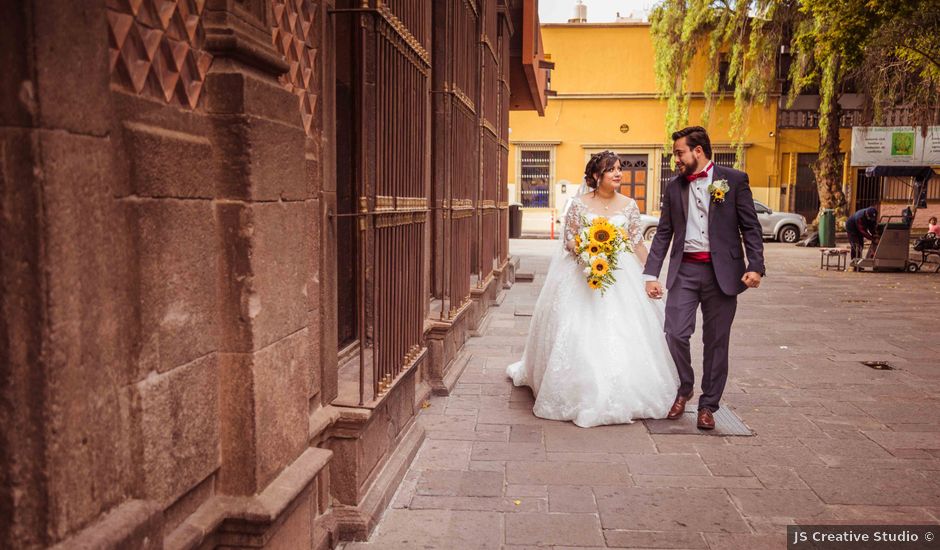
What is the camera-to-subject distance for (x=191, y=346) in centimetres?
240

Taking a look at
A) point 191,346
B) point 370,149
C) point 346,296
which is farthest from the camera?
point 346,296

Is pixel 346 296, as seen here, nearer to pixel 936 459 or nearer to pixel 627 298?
pixel 627 298

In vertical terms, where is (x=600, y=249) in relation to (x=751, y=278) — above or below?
above

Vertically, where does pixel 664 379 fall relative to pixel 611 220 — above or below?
below

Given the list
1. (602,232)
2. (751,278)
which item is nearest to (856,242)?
(602,232)

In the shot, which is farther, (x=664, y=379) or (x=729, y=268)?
(x=664, y=379)

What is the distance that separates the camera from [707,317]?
5469mm

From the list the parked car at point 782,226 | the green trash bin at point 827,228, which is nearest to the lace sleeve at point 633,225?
the green trash bin at point 827,228

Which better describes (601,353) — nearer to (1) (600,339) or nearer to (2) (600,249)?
(1) (600,339)

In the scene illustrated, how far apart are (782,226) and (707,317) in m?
25.3

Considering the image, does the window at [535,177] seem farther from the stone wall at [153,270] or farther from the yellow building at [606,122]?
the stone wall at [153,270]

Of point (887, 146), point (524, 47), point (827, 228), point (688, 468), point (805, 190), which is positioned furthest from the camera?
point (805, 190)

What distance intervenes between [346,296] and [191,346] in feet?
9.29

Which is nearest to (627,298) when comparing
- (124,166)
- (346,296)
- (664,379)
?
(664,379)
